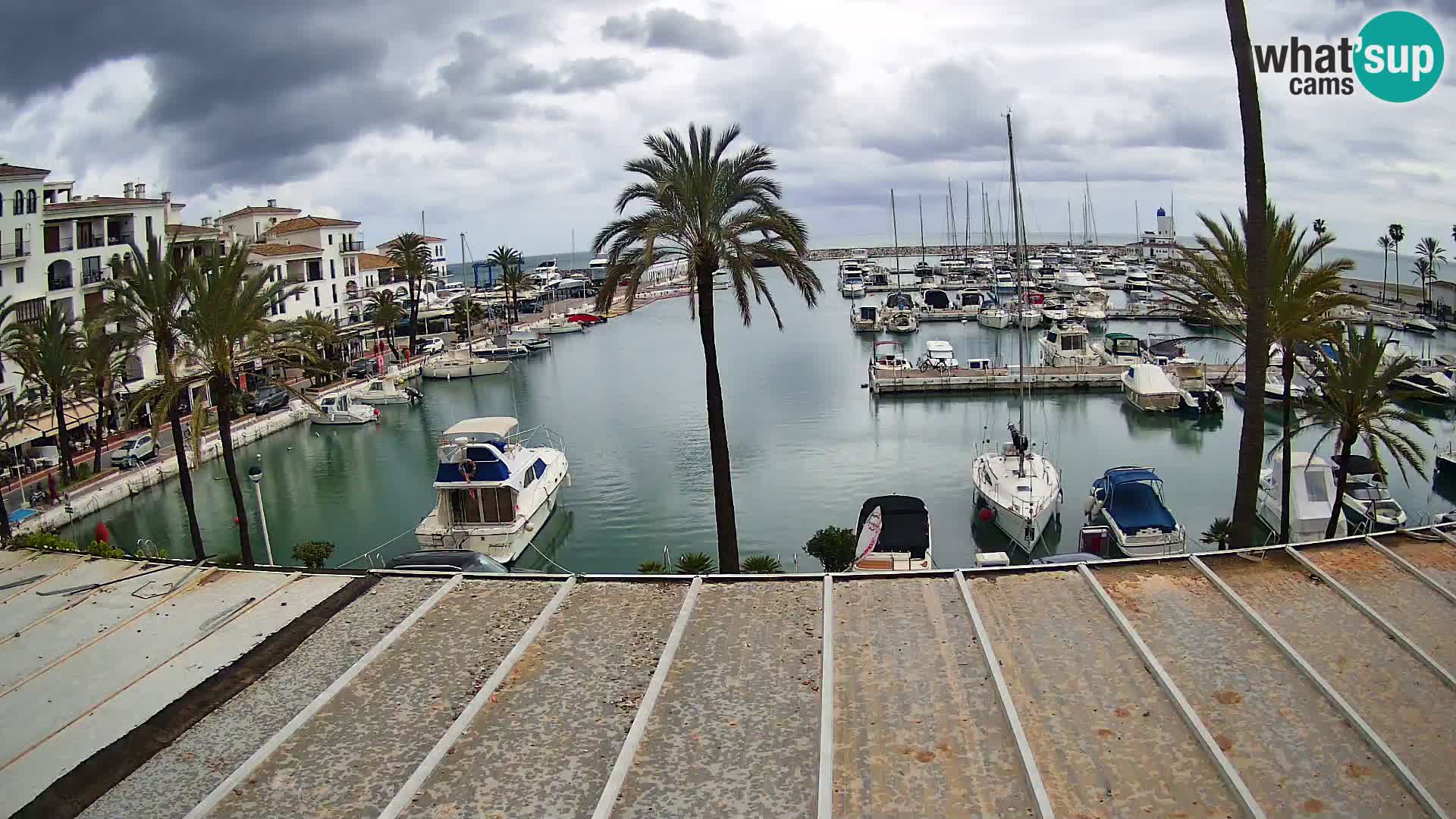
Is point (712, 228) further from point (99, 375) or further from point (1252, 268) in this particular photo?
point (99, 375)

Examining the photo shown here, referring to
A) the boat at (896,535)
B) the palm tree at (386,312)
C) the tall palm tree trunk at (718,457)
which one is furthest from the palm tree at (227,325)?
the palm tree at (386,312)

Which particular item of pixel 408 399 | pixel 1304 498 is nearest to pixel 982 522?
pixel 1304 498

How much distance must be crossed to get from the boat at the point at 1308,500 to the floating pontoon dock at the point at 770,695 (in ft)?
34.1

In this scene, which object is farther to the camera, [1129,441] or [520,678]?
[1129,441]

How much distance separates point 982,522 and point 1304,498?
8334mm

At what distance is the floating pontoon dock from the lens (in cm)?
872

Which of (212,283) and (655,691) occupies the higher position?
(212,283)

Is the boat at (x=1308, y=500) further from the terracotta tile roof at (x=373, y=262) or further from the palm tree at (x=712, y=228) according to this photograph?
the terracotta tile roof at (x=373, y=262)

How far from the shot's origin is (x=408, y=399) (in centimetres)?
5653

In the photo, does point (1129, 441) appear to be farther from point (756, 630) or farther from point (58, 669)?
point (58, 669)

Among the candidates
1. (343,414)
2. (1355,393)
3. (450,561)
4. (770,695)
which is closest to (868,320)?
(343,414)

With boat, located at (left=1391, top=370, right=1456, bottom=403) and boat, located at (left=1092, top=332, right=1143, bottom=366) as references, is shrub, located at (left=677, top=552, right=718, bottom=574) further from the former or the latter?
boat, located at (left=1092, top=332, right=1143, bottom=366)

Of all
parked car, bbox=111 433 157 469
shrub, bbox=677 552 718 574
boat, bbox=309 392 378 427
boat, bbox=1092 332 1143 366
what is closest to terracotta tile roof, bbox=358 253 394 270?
boat, bbox=309 392 378 427

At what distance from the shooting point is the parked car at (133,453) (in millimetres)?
37719
